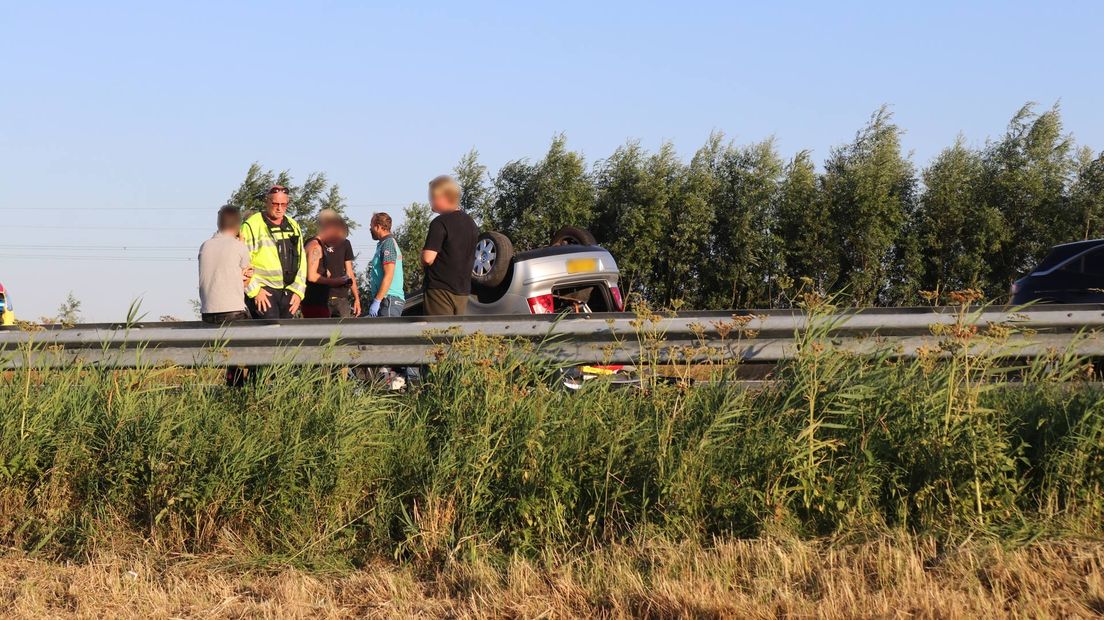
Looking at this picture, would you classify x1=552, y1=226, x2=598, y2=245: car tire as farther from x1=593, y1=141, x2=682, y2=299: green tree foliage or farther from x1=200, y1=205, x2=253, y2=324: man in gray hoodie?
x1=593, y1=141, x2=682, y2=299: green tree foliage

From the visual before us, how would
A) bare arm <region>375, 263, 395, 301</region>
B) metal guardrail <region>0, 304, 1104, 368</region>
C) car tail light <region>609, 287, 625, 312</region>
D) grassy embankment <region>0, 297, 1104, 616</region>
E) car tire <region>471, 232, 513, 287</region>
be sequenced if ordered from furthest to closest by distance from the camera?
bare arm <region>375, 263, 395, 301</region>, car tail light <region>609, 287, 625, 312</region>, car tire <region>471, 232, 513, 287</region>, metal guardrail <region>0, 304, 1104, 368</region>, grassy embankment <region>0, 297, 1104, 616</region>

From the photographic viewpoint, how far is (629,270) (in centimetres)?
4112

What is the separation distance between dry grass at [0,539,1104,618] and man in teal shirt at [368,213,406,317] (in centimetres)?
598

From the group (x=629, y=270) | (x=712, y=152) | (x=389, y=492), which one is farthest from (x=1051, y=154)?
(x=389, y=492)

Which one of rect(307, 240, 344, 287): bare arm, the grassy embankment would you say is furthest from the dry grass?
rect(307, 240, 344, 287): bare arm

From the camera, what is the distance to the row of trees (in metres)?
40.9

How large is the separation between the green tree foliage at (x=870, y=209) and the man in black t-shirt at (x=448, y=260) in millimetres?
32997

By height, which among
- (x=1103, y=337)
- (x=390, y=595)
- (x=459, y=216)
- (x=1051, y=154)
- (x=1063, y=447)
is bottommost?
(x=390, y=595)

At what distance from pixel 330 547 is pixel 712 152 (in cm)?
3907

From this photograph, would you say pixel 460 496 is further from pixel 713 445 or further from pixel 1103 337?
pixel 1103 337

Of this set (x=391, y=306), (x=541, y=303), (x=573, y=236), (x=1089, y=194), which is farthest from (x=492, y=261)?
(x=1089, y=194)

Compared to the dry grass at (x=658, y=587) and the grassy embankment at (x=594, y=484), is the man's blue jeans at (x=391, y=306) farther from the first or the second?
the dry grass at (x=658, y=587)

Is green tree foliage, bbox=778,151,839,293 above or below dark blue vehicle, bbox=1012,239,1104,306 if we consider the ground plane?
above

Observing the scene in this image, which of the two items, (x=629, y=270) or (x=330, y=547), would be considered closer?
(x=330, y=547)
